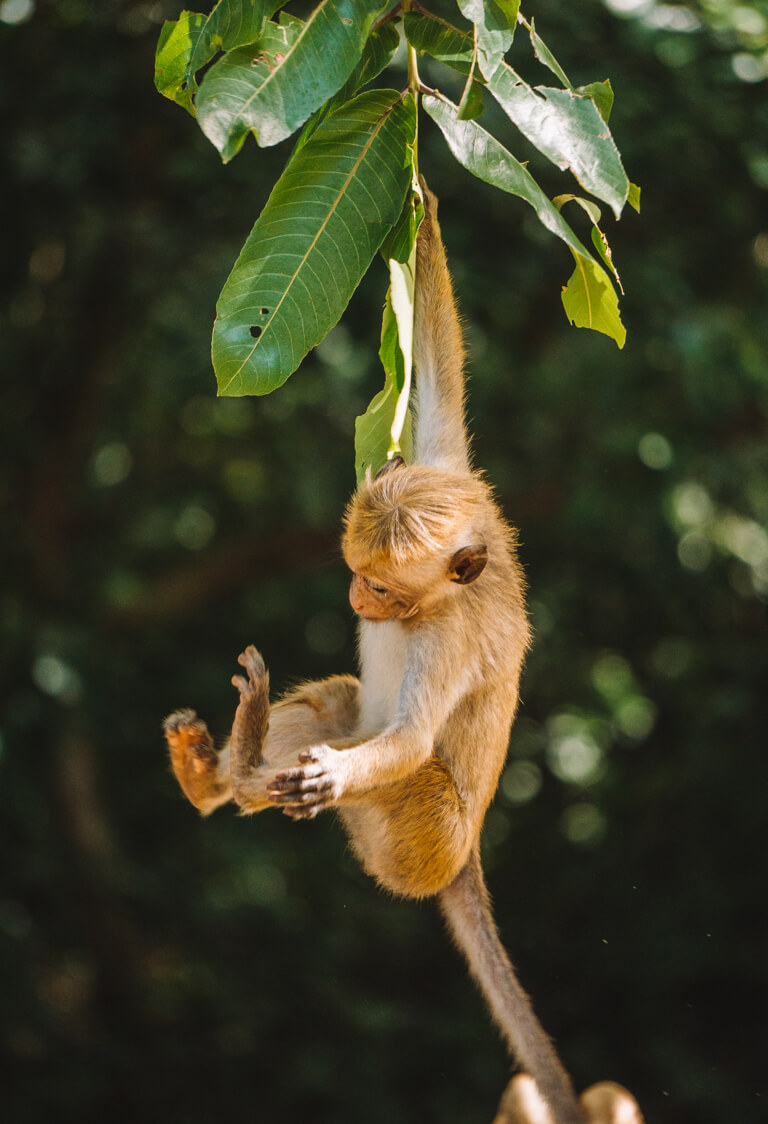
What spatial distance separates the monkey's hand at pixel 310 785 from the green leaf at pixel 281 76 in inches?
46.5

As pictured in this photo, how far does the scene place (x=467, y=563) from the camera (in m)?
2.71

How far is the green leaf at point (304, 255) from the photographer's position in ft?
7.52

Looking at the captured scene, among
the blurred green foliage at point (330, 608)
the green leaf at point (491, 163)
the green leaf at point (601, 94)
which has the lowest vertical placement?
the blurred green foliage at point (330, 608)

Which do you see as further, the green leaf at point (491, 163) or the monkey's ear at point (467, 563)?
the monkey's ear at point (467, 563)

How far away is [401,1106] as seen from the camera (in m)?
8.32

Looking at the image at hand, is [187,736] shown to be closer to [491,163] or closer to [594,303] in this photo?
[594,303]

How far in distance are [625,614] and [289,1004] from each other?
12.7 feet

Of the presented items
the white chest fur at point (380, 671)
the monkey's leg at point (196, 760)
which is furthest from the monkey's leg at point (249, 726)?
the white chest fur at point (380, 671)

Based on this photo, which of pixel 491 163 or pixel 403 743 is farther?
pixel 403 743

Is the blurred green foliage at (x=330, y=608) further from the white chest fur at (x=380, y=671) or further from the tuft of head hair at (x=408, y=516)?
the tuft of head hair at (x=408, y=516)

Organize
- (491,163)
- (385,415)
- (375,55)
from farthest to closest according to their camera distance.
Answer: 1. (385,415)
2. (375,55)
3. (491,163)

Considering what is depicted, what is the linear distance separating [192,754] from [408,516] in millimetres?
1067

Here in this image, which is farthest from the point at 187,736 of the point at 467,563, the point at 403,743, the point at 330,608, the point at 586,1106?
the point at 330,608

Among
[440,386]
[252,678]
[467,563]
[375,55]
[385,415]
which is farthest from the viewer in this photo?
[440,386]
